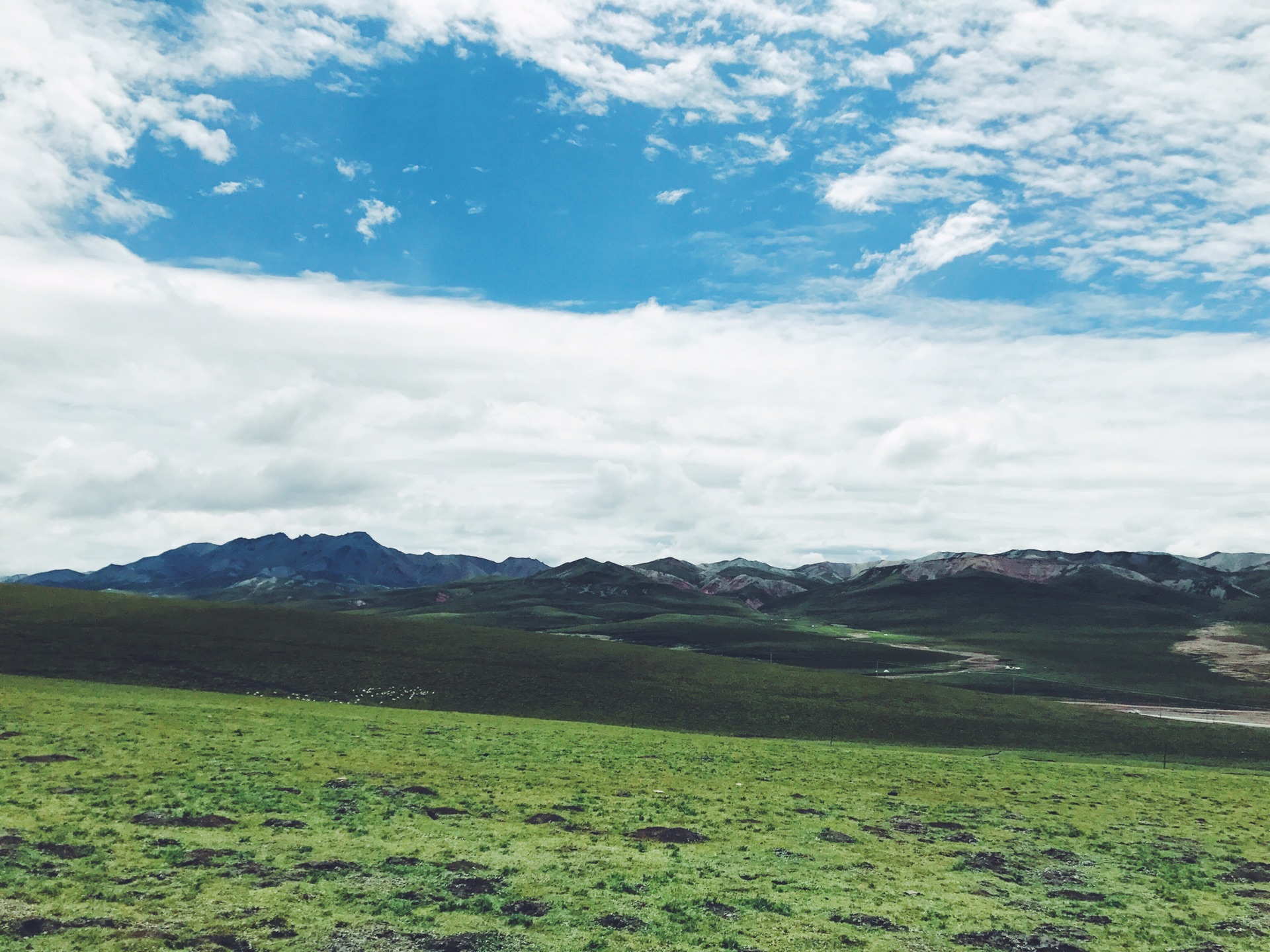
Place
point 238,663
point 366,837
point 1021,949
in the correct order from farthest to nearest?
1. point 238,663
2. point 366,837
3. point 1021,949

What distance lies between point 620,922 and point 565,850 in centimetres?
688

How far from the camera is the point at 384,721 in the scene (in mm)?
60031

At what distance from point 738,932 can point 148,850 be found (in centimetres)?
1837

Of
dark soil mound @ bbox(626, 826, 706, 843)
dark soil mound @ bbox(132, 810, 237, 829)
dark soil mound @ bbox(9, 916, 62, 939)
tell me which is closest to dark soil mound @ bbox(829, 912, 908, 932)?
dark soil mound @ bbox(626, 826, 706, 843)

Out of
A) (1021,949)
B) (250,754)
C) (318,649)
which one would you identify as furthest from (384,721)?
(318,649)

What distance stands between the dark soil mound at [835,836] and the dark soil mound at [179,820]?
893 inches

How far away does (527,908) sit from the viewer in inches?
883

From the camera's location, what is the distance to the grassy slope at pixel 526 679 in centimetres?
8800

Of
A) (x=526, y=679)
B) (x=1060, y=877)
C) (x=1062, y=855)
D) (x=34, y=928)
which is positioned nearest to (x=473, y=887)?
(x=34, y=928)

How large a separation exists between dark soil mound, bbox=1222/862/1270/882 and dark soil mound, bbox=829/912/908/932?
1602cm

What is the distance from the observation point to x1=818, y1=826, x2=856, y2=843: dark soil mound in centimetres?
3219

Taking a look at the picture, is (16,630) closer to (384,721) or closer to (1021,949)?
(384,721)

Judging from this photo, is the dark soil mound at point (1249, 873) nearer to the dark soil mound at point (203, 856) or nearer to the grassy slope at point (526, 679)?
the dark soil mound at point (203, 856)

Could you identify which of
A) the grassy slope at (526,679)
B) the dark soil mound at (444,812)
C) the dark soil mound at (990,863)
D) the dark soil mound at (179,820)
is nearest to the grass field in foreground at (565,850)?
the dark soil mound at (990,863)
